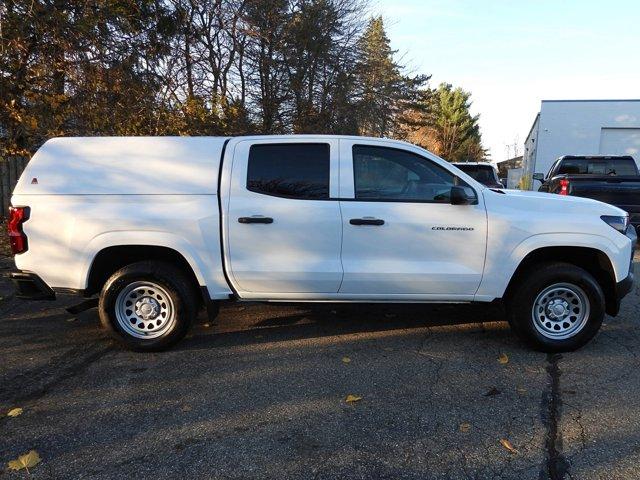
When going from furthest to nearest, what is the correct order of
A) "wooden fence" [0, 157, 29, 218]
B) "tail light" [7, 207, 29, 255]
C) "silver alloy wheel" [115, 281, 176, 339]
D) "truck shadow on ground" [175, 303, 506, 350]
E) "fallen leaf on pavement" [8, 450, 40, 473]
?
"wooden fence" [0, 157, 29, 218]
"truck shadow on ground" [175, 303, 506, 350]
"silver alloy wheel" [115, 281, 176, 339]
"tail light" [7, 207, 29, 255]
"fallen leaf on pavement" [8, 450, 40, 473]

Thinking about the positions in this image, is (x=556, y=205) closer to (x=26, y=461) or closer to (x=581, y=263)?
(x=581, y=263)

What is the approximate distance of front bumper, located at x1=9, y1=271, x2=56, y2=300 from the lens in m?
4.57

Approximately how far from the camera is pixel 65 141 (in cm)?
466

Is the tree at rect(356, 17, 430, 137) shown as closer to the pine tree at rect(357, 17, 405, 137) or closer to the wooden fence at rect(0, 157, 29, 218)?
the pine tree at rect(357, 17, 405, 137)

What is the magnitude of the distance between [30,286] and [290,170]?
2.55 m

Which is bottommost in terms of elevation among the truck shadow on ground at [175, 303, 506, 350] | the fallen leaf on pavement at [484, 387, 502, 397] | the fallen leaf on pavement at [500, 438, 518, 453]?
the truck shadow on ground at [175, 303, 506, 350]

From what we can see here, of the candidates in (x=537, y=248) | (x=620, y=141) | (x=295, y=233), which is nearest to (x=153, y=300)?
(x=295, y=233)

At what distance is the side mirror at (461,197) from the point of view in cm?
438

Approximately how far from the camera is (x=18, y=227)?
4.50 meters

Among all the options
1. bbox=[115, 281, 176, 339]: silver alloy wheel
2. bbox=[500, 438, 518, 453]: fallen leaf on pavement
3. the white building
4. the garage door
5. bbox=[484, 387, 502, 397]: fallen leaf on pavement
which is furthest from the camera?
the garage door

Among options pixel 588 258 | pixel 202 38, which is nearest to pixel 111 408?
pixel 588 258

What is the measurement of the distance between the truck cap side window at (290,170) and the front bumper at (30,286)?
2.03 metres

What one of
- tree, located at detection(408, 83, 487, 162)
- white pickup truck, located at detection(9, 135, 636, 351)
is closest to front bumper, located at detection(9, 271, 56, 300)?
white pickup truck, located at detection(9, 135, 636, 351)

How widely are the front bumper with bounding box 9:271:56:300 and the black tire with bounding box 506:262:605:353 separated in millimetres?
4172
